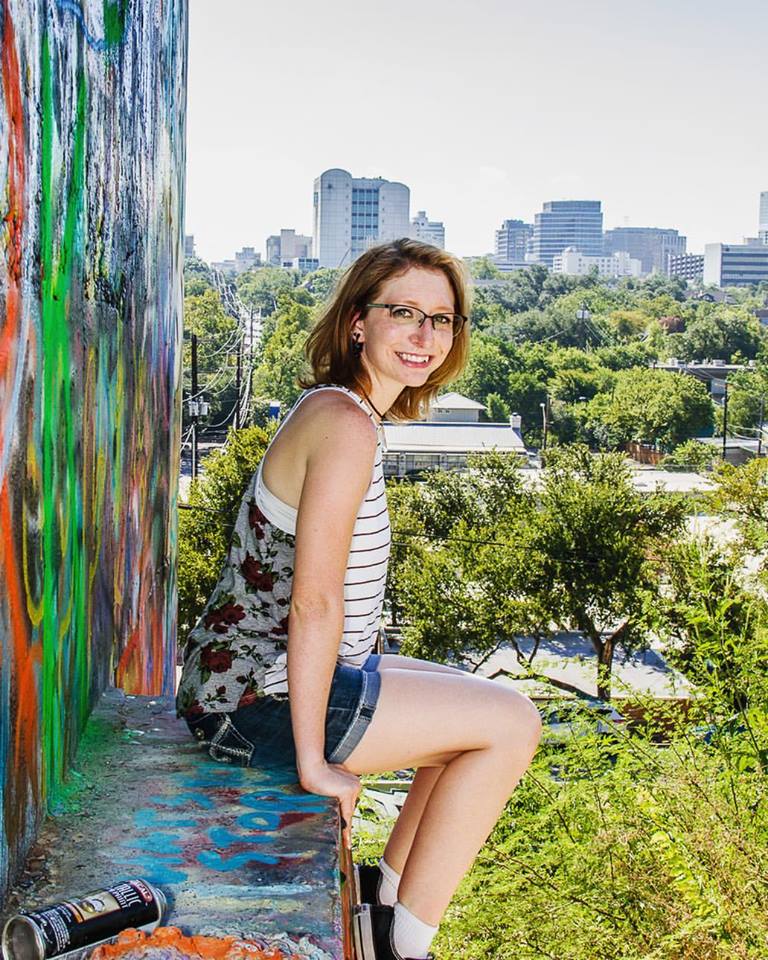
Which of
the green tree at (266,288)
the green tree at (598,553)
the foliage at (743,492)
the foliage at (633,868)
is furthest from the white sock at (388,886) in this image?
the green tree at (266,288)

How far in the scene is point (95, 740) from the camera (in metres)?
2.56

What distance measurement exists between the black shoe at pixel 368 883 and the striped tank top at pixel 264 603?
1.62 ft

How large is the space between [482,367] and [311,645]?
53978mm

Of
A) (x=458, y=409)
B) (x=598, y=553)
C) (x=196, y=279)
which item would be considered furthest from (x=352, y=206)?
(x=598, y=553)

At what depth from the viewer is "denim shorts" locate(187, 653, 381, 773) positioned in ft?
7.20

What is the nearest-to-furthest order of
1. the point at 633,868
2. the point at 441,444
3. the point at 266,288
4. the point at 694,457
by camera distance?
the point at 633,868 < the point at 441,444 < the point at 694,457 < the point at 266,288

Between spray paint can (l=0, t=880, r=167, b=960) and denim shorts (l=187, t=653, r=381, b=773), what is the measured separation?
51cm

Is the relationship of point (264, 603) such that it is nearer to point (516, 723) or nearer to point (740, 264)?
point (516, 723)

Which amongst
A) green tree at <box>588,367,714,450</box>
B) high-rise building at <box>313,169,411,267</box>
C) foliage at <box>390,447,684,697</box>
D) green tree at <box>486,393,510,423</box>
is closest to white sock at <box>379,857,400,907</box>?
foliage at <box>390,447,684,697</box>

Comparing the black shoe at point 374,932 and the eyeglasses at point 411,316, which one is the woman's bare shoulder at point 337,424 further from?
the black shoe at point 374,932

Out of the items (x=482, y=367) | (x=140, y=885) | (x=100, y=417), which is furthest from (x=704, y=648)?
(x=482, y=367)

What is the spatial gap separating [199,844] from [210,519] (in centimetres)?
1862

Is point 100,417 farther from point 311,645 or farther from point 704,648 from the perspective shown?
point 704,648

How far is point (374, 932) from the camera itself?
223 cm
